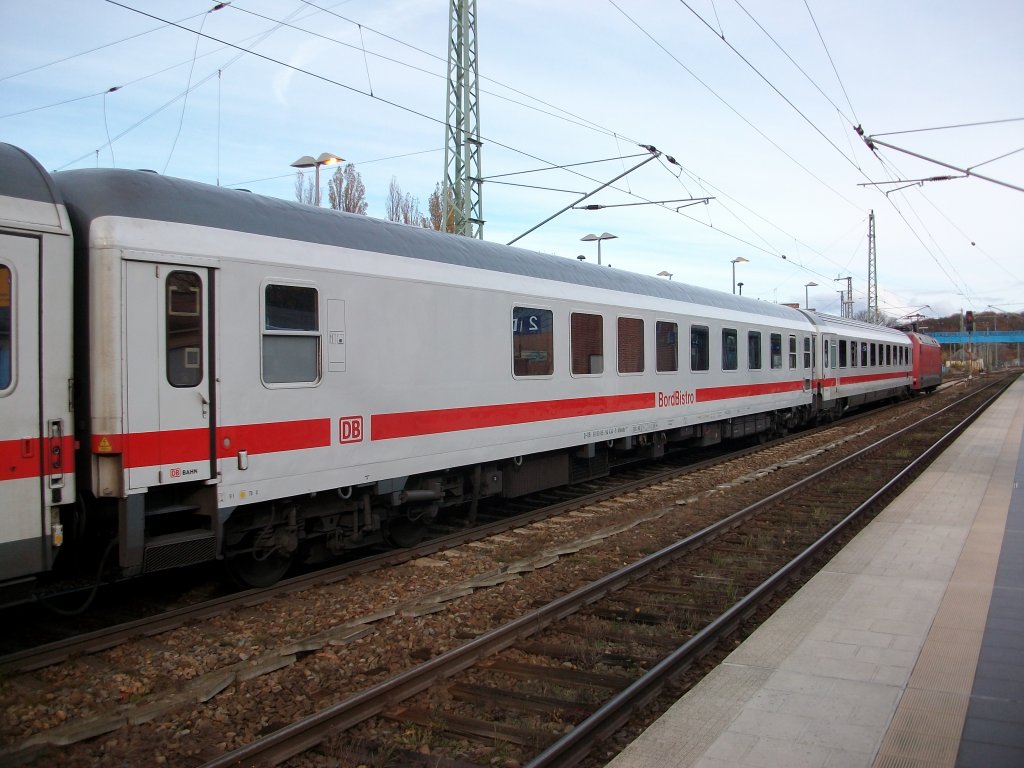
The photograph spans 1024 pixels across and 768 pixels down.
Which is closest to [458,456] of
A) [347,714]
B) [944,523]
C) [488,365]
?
[488,365]

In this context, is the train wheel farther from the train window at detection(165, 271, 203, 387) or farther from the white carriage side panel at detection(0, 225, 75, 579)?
the white carriage side panel at detection(0, 225, 75, 579)

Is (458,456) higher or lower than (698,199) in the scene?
lower

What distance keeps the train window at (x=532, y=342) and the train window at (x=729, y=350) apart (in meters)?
6.80

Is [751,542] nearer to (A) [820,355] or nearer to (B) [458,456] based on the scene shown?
Answer: (B) [458,456]

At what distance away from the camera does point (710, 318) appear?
15953mm

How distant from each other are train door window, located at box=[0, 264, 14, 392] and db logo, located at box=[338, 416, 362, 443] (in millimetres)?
2872

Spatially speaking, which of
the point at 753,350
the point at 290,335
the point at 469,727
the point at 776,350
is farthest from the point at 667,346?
the point at 469,727

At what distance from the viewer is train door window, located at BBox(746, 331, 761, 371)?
17.8 m

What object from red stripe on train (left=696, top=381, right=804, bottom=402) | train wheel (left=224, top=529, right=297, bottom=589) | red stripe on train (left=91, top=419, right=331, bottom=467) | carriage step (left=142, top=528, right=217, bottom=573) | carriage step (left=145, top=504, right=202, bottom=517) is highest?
red stripe on train (left=696, top=381, right=804, bottom=402)

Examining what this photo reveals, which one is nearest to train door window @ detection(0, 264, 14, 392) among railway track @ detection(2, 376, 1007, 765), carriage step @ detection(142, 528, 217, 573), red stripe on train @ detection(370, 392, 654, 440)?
carriage step @ detection(142, 528, 217, 573)

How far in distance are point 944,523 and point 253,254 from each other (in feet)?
28.9

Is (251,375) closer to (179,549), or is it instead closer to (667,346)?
(179,549)

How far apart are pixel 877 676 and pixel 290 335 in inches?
209

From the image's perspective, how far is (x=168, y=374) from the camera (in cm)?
621
